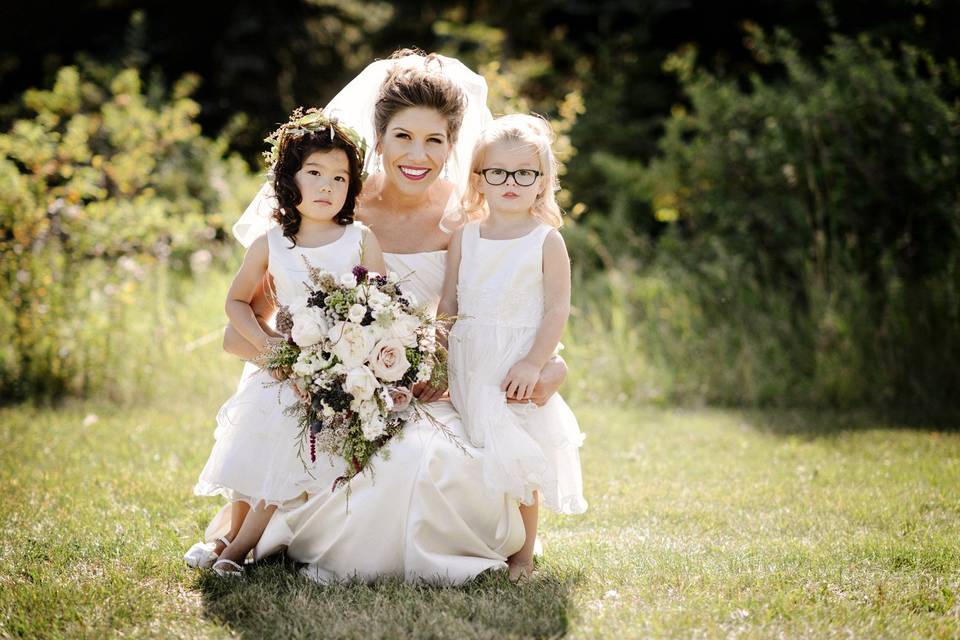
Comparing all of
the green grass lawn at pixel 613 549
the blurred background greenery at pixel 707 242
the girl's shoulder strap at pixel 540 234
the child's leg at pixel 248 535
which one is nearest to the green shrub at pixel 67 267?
the blurred background greenery at pixel 707 242

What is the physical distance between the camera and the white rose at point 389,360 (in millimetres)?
3346

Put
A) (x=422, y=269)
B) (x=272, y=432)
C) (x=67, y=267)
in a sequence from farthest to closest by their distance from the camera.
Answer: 1. (x=67, y=267)
2. (x=422, y=269)
3. (x=272, y=432)

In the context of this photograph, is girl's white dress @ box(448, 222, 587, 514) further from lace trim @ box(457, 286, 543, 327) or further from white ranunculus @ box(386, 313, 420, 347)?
white ranunculus @ box(386, 313, 420, 347)

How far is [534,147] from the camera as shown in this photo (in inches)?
152

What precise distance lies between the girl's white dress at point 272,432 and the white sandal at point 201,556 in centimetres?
22

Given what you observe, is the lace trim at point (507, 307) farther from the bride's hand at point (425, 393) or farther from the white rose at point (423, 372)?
the white rose at point (423, 372)

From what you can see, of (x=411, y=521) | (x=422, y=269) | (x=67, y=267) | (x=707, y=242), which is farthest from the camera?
(x=707, y=242)

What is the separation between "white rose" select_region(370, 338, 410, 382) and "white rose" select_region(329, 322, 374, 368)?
0.04 metres

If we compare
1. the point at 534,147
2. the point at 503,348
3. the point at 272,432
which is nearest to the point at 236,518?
the point at 272,432

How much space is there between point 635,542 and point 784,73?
8.54 metres

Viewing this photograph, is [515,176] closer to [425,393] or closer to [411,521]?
[425,393]

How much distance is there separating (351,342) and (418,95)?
4.66 feet

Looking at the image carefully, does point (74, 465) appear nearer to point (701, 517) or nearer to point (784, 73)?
point (701, 517)

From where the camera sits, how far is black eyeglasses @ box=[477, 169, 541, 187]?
387 centimetres
